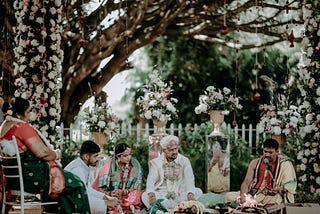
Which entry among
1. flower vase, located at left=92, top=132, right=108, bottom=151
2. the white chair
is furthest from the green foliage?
the white chair

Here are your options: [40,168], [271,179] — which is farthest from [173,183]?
[40,168]

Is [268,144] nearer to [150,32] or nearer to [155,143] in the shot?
[155,143]

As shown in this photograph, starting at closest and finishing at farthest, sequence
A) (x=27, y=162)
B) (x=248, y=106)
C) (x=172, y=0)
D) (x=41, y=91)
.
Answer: (x=27, y=162), (x=41, y=91), (x=172, y=0), (x=248, y=106)

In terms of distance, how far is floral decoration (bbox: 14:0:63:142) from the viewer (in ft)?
29.6

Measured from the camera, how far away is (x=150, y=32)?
42.2ft

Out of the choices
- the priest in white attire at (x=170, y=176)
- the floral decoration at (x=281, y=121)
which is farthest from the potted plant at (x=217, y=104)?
the priest in white attire at (x=170, y=176)

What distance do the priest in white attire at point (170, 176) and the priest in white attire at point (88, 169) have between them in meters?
0.65

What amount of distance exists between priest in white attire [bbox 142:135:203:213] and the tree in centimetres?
444

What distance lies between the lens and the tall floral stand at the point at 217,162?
30.6ft

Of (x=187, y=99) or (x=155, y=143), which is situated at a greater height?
(x=187, y=99)

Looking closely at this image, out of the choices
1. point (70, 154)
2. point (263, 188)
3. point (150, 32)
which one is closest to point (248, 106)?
point (150, 32)

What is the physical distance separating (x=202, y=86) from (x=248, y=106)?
1438 millimetres

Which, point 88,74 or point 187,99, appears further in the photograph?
point 187,99

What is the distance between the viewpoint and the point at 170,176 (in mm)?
7801
